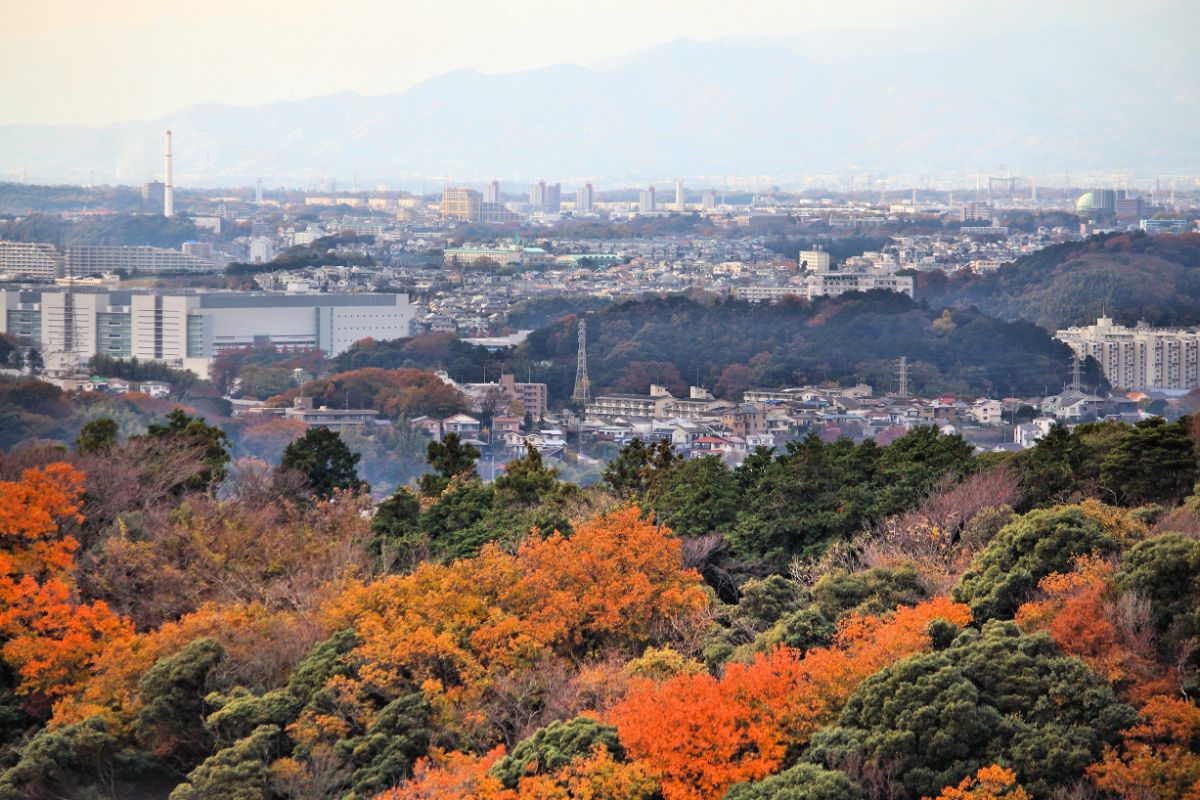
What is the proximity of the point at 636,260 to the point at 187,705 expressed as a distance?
6613 cm

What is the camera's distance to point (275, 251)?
3162 inches

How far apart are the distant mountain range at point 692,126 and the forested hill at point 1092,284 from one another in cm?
2539

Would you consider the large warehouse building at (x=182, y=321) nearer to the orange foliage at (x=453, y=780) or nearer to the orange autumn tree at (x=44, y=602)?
the orange autumn tree at (x=44, y=602)

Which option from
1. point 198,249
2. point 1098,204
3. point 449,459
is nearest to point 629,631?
point 449,459

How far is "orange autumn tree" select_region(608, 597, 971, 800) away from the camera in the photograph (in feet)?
30.4

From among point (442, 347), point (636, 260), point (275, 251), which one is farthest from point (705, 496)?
point (275, 251)

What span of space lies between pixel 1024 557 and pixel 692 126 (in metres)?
105

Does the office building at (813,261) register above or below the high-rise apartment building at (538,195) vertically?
below

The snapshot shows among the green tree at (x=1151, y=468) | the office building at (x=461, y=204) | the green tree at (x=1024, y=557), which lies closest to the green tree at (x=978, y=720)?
the green tree at (x=1024, y=557)

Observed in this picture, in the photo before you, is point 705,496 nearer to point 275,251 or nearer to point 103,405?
point 103,405

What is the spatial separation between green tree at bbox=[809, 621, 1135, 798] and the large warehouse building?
4282cm

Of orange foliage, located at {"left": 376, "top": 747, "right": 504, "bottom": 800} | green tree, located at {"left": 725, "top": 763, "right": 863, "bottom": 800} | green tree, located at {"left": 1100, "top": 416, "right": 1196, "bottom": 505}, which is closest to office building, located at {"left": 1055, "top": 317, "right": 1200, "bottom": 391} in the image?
green tree, located at {"left": 1100, "top": 416, "right": 1196, "bottom": 505}

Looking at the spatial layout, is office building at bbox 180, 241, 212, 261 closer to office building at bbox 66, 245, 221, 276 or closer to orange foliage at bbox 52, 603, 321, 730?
office building at bbox 66, 245, 221, 276

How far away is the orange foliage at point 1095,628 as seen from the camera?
952cm
